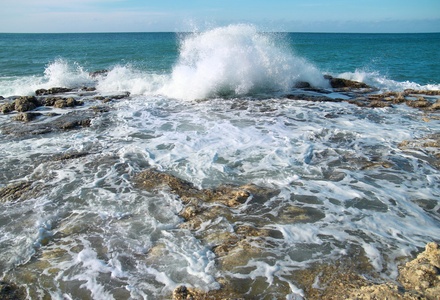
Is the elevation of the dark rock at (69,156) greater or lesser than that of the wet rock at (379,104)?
lesser

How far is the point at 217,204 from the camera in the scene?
387cm

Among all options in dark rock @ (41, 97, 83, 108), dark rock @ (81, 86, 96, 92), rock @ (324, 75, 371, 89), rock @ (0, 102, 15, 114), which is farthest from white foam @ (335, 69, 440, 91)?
rock @ (0, 102, 15, 114)

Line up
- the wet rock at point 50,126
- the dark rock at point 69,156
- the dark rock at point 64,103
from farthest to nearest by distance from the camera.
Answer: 1. the dark rock at point 64,103
2. the wet rock at point 50,126
3. the dark rock at point 69,156

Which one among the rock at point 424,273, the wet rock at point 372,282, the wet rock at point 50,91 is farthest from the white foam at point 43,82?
the rock at point 424,273

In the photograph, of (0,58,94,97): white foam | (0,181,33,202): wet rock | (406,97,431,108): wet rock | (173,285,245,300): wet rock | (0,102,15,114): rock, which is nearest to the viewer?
(173,285,245,300): wet rock

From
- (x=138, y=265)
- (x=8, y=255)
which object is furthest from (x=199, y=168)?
(x=8, y=255)

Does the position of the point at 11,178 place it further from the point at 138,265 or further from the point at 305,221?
the point at 305,221

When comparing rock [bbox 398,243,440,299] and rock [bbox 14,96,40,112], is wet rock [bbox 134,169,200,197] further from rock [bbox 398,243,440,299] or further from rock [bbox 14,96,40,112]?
rock [bbox 14,96,40,112]

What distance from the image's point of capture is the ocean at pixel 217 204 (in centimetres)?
276

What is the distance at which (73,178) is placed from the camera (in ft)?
15.1

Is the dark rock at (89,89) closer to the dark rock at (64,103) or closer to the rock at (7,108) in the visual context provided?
the dark rock at (64,103)

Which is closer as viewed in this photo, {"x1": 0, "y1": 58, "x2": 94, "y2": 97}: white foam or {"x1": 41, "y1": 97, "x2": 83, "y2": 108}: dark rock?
{"x1": 41, "y1": 97, "x2": 83, "y2": 108}: dark rock

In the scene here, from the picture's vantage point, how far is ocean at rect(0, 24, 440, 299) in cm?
276

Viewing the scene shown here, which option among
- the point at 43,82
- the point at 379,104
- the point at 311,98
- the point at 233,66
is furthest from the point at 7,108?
the point at 379,104
